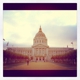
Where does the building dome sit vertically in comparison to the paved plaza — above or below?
above

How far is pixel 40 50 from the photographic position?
3670 mm

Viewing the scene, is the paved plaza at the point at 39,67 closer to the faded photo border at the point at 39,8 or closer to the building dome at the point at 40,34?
the faded photo border at the point at 39,8

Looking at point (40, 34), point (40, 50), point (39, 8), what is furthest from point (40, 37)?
point (39, 8)

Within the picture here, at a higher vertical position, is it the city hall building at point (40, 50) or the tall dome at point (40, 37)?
the tall dome at point (40, 37)

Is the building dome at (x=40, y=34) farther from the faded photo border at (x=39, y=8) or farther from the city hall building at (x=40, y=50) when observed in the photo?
the faded photo border at (x=39, y=8)

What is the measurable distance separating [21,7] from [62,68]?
0.95m

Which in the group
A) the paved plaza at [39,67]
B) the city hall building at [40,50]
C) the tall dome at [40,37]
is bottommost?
the paved plaza at [39,67]

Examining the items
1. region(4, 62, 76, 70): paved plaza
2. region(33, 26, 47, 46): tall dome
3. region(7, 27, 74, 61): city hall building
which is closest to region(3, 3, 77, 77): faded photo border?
region(4, 62, 76, 70): paved plaza

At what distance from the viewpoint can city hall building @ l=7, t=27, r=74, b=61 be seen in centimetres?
364

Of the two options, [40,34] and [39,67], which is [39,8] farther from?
[39,67]

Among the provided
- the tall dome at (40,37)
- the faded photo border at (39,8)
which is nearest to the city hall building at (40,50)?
the tall dome at (40,37)

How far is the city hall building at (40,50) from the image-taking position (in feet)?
11.9

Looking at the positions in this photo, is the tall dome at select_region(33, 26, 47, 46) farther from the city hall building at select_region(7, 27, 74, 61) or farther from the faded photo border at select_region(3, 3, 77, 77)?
the faded photo border at select_region(3, 3, 77, 77)

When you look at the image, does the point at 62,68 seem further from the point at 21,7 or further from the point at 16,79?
the point at 21,7
